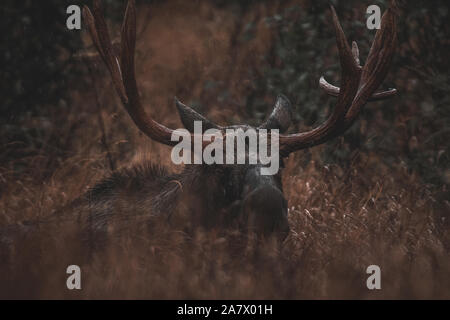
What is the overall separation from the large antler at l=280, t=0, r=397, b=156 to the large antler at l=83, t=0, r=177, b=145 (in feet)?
2.52

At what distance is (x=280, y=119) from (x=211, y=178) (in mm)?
653

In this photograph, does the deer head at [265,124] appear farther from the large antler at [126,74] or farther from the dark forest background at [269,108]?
the dark forest background at [269,108]

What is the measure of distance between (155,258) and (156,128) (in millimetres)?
870

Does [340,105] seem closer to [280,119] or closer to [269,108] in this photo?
[280,119]

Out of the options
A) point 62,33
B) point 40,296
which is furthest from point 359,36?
point 40,296

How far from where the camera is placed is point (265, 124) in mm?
4227

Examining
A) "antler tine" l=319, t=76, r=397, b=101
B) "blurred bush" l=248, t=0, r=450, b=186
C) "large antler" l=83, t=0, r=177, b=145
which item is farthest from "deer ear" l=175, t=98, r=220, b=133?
"blurred bush" l=248, t=0, r=450, b=186

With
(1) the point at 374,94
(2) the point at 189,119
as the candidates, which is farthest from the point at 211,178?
(1) the point at 374,94

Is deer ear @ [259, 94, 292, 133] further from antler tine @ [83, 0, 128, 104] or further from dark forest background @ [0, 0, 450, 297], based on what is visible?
antler tine @ [83, 0, 128, 104]

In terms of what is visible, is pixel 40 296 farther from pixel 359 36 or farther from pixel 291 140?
pixel 359 36

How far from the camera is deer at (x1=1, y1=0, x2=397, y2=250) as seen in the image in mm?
3639

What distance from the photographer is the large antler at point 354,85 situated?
12.4 ft

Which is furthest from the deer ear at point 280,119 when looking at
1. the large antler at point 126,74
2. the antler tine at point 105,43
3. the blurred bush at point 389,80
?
the blurred bush at point 389,80

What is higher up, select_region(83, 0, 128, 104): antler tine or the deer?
select_region(83, 0, 128, 104): antler tine
